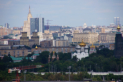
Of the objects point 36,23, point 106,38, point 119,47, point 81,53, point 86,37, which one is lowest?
point 106,38

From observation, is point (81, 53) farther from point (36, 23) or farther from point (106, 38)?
point (36, 23)

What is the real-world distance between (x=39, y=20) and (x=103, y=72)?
97165mm

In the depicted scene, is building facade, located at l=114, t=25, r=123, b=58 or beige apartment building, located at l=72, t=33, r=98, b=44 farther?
beige apartment building, located at l=72, t=33, r=98, b=44

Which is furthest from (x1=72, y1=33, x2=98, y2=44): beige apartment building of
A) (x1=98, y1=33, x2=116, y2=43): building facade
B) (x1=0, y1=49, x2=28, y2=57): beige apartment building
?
(x1=0, y1=49, x2=28, y2=57): beige apartment building

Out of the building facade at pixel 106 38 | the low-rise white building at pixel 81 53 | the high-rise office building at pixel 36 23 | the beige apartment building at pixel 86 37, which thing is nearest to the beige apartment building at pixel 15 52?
the low-rise white building at pixel 81 53

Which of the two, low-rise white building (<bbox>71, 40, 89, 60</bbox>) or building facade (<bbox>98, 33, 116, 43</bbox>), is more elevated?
low-rise white building (<bbox>71, 40, 89, 60</bbox>)

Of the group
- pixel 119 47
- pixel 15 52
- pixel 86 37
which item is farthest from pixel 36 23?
pixel 119 47

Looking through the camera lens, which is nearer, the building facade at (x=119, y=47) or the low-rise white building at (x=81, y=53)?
the low-rise white building at (x=81, y=53)

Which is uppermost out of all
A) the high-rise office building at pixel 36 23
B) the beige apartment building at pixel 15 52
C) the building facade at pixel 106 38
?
the high-rise office building at pixel 36 23

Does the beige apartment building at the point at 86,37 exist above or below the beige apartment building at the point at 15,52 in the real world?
below

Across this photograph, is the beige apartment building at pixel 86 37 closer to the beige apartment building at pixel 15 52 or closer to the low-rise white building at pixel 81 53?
the beige apartment building at pixel 15 52

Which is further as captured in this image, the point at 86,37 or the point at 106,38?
the point at 106,38

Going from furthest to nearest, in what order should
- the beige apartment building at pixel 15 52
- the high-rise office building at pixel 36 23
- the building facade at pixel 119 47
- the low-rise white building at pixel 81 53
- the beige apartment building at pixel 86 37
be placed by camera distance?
1. the high-rise office building at pixel 36 23
2. the beige apartment building at pixel 86 37
3. the beige apartment building at pixel 15 52
4. the building facade at pixel 119 47
5. the low-rise white building at pixel 81 53

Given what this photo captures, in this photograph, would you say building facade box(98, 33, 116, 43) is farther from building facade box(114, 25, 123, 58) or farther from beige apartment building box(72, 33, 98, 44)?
building facade box(114, 25, 123, 58)
